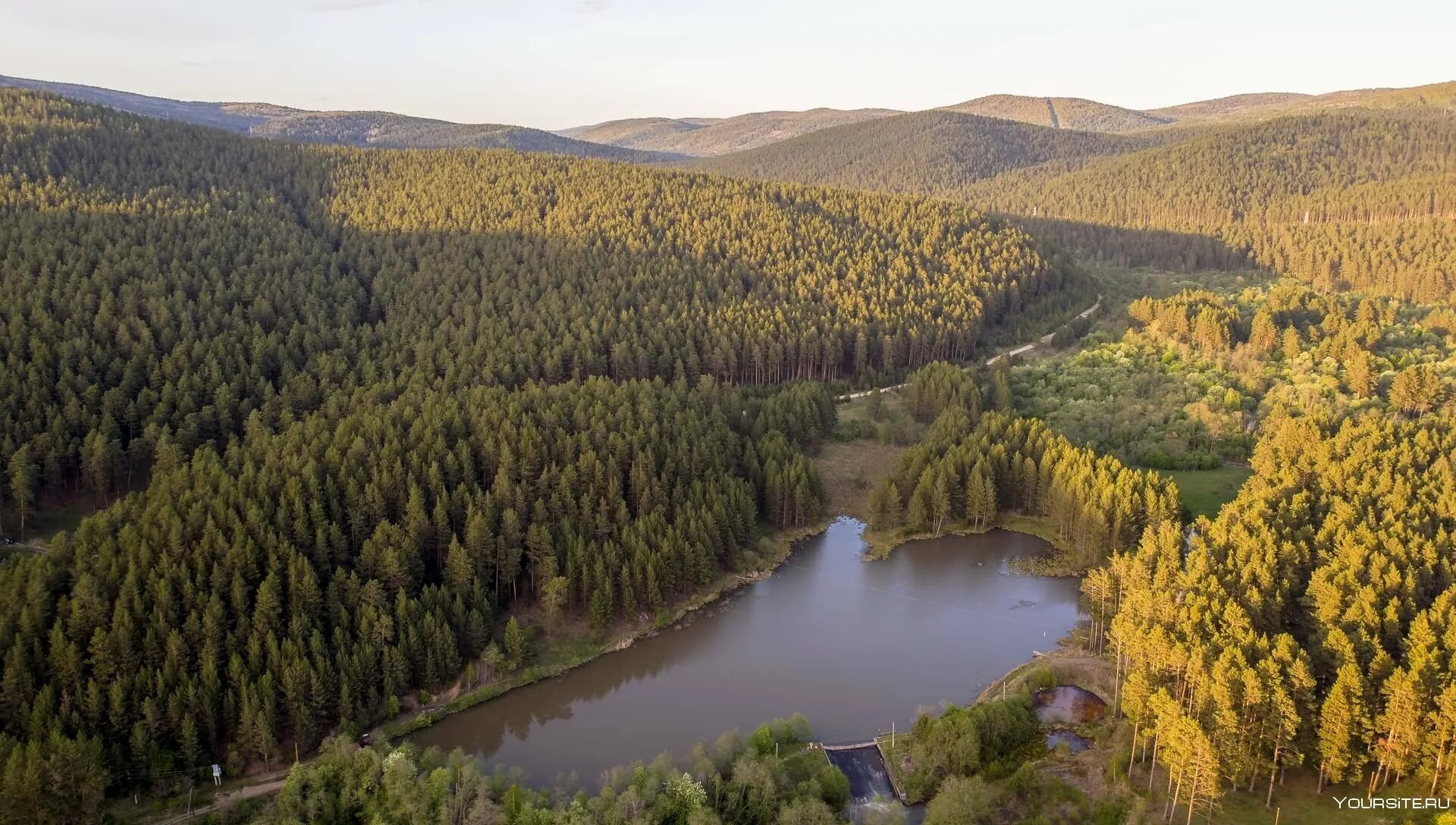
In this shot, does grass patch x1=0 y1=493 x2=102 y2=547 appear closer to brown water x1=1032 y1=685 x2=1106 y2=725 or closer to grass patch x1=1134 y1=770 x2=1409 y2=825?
brown water x1=1032 y1=685 x2=1106 y2=725

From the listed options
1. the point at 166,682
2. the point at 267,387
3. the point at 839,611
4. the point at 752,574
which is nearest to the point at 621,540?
the point at 752,574

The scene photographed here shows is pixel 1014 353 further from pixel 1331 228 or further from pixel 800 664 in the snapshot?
pixel 1331 228

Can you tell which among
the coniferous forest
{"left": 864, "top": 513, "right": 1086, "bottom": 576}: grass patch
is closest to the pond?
the coniferous forest

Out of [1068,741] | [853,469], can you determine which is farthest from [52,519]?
[1068,741]

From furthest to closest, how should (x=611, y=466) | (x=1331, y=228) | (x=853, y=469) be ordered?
(x=1331, y=228) < (x=853, y=469) < (x=611, y=466)

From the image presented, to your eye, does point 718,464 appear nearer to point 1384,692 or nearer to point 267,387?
point 267,387
